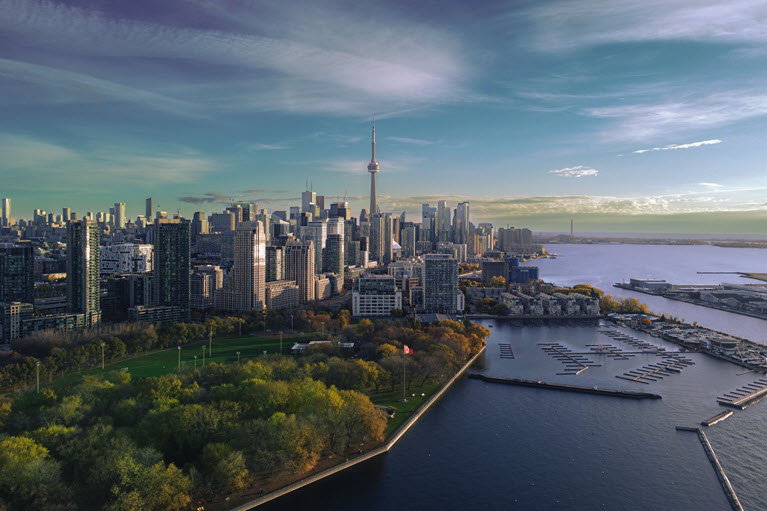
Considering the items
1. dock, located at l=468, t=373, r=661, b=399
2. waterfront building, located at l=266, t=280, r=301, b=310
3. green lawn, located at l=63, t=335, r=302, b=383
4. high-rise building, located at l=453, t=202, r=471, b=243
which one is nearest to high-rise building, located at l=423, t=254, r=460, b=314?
waterfront building, located at l=266, t=280, r=301, b=310

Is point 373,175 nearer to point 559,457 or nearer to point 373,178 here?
→ point 373,178

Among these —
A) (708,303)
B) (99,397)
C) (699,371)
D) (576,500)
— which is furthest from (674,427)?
(708,303)

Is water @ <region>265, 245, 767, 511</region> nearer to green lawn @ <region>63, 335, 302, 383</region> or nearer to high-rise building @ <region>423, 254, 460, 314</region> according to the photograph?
green lawn @ <region>63, 335, 302, 383</region>

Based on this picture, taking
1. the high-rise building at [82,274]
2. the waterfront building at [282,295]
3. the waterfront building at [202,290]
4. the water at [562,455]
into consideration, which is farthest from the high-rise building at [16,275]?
the water at [562,455]

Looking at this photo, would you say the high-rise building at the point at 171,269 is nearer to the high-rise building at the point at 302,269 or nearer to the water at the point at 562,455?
the high-rise building at the point at 302,269

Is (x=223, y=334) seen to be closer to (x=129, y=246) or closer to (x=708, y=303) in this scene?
(x=129, y=246)

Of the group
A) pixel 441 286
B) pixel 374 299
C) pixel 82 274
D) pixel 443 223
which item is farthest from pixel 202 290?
pixel 443 223
